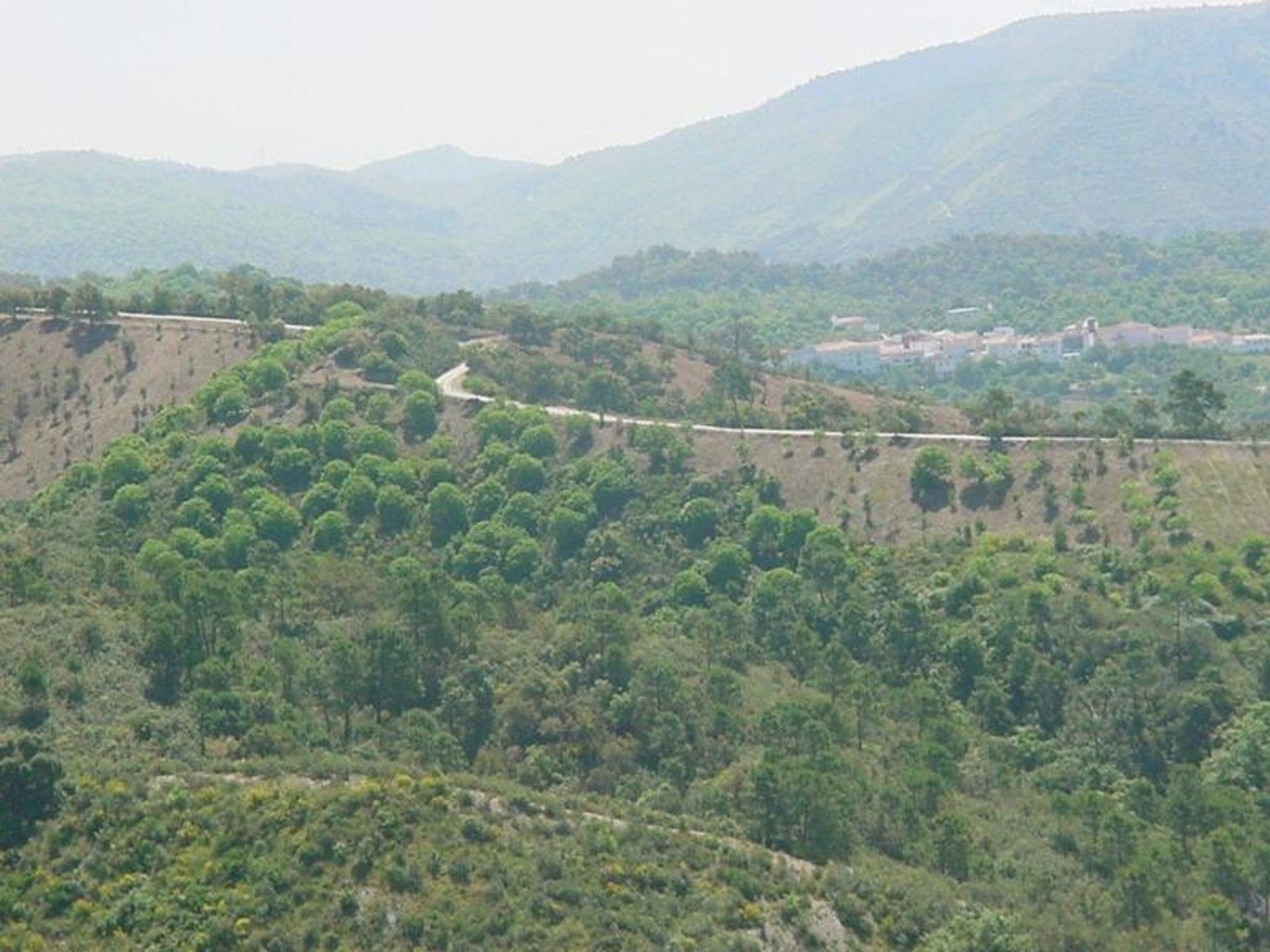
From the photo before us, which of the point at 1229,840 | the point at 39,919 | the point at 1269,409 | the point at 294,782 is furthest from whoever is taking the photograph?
the point at 1269,409

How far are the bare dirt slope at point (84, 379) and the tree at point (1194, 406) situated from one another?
47.0 m

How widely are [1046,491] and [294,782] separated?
143 feet

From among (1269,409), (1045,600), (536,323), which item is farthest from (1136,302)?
(1045,600)

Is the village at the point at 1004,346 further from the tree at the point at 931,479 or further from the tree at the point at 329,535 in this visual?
the tree at the point at 329,535

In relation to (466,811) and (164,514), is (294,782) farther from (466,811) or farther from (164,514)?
(164,514)

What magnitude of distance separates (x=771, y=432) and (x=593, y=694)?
34.5 meters

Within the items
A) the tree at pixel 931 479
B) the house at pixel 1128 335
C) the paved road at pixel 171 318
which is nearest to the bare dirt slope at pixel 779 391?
the tree at pixel 931 479

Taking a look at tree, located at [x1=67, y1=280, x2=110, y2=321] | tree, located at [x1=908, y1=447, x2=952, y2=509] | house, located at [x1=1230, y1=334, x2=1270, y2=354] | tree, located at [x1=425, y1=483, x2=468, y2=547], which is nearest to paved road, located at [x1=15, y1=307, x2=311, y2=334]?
tree, located at [x1=67, y1=280, x2=110, y2=321]

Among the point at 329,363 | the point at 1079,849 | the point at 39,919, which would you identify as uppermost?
the point at 329,363

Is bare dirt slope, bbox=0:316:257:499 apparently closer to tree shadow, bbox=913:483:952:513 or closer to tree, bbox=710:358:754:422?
tree, bbox=710:358:754:422

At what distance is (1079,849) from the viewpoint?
143 ft

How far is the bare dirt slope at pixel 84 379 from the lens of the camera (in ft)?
271

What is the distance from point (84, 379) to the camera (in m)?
88.0

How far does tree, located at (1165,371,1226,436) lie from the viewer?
75625 mm
